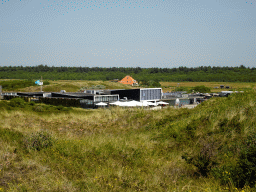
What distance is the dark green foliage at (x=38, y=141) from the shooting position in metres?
8.66

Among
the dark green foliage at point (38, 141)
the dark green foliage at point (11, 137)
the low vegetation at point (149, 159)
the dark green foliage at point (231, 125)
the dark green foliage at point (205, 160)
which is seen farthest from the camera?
the dark green foliage at point (231, 125)

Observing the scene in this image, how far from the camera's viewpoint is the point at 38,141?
879 cm

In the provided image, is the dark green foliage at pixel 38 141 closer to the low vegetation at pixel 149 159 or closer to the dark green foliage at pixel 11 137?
the low vegetation at pixel 149 159

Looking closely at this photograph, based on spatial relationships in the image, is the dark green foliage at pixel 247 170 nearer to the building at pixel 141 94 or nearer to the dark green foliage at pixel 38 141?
the dark green foliage at pixel 38 141

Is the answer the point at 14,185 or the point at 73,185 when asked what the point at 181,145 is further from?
the point at 14,185

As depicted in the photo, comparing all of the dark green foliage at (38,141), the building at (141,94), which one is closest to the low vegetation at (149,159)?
the dark green foliage at (38,141)

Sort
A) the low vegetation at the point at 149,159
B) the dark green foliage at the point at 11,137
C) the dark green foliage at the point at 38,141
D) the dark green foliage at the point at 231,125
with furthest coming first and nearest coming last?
the dark green foliage at the point at 231,125 → the dark green foliage at the point at 11,137 → the dark green foliage at the point at 38,141 → the low vegetation at the point at 149,159

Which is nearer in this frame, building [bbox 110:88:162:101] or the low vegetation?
the low vegetation

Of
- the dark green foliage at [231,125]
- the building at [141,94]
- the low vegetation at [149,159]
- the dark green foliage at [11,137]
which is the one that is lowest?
the building at [141,94]

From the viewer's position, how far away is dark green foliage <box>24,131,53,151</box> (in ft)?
28.4

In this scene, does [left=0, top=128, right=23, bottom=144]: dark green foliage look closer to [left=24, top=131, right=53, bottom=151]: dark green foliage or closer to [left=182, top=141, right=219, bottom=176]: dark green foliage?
[left=24, top=131, right=53, bottom=151]: dark green foliage

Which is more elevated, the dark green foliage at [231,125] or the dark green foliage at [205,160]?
the dark green foliage at [231,125]

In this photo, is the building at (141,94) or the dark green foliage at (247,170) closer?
the dark green foliage at (247,170)

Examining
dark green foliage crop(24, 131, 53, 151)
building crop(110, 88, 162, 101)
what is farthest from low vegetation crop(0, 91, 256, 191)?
building crop(110, 88, 162, 101)
